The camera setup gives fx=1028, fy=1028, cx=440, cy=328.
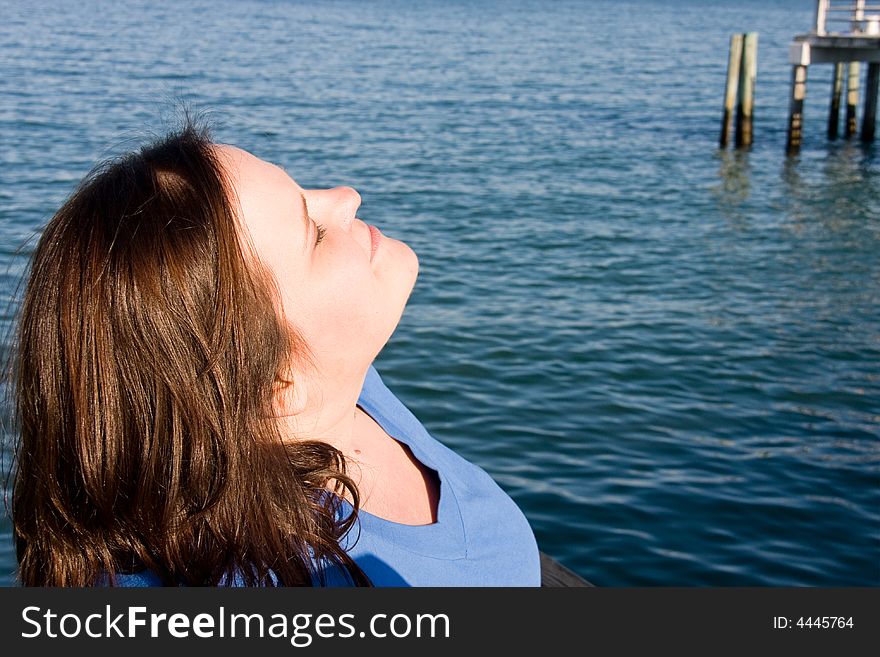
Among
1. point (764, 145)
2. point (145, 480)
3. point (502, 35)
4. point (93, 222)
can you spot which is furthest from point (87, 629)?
point (502, 35)

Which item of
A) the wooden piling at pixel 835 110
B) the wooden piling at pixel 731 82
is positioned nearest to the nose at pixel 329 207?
the wooden piling at pixel 731 82

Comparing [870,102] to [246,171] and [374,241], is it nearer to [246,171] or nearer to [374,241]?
[374,241]

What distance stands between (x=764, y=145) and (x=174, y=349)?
82.8 feet

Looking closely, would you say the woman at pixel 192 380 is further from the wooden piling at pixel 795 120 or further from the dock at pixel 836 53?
the wooden piling at pixel 795 120

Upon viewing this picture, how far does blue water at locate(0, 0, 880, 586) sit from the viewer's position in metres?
7.73

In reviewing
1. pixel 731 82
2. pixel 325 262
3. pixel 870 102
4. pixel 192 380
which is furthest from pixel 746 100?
pixel 192 380

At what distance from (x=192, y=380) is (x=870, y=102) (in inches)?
1025

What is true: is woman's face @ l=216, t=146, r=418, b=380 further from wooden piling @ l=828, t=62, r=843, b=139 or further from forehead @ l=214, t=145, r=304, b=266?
wooden piling @ l=828, t=62, r=843, b=139

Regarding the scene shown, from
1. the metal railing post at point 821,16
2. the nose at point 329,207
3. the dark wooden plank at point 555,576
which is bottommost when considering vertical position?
the dark wooden plank at point 555,576

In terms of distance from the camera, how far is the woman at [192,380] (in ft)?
5.10

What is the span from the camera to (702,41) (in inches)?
2361

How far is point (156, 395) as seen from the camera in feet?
5.15

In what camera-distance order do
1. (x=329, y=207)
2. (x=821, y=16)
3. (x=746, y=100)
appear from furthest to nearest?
(x=746, y=100)
(x=821, y=16)
(x=329, y=207)

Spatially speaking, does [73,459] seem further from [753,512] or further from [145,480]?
[753,512]
